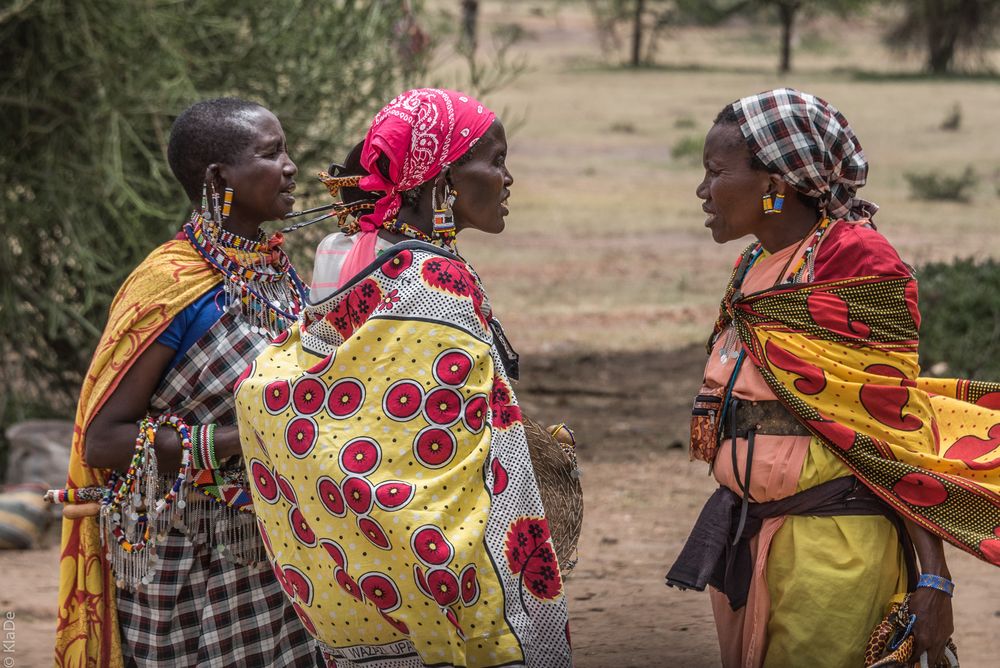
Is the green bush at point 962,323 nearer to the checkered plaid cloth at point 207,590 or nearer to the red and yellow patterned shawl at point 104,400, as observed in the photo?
the checkered plaid cloth at point 207,590

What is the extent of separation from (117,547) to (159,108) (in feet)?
13.5

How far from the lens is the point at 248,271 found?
3.18m

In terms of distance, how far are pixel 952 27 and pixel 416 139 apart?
28.1 m

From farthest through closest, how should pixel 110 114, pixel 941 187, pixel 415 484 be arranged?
pixel 941 187, pixel 110 114, pixel 415 484

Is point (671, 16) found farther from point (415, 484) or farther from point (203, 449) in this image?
point (415, 484)

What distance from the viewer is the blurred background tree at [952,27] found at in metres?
28.2

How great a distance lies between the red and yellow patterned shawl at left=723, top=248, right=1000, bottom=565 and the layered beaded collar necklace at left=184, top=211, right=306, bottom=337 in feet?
3.92

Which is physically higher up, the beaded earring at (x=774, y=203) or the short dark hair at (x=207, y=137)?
the short dark hair at (x=207, y=137)

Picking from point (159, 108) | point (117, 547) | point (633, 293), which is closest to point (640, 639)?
point (117, 547)

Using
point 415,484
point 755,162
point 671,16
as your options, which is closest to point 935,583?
point 755,162

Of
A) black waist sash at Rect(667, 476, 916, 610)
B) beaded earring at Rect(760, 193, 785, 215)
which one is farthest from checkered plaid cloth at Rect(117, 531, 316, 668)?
beaded earring at Rect(760, 193, 785, 215)

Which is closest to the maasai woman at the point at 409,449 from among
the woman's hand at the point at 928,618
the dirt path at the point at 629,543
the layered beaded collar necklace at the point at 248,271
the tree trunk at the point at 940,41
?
the layered beaded collar necklace at the point at 248,271

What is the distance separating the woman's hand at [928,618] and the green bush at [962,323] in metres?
4.74

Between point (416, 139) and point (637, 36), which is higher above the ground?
point (416, 139)
